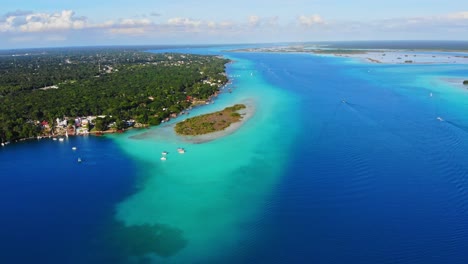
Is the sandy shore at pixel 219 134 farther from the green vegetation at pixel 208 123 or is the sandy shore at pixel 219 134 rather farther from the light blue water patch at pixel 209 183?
the light blue water patch at pixel 209 183

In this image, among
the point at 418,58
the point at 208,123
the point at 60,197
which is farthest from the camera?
the point at 418,58

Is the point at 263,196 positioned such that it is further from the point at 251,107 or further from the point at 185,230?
Result: the point at 251,107

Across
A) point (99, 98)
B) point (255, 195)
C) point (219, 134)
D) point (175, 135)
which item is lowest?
point (255, 195)

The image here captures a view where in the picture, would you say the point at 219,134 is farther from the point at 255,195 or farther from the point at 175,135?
the point at 255,195

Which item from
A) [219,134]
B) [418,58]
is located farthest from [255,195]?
[418,58]

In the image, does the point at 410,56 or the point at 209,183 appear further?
the point at 410,56

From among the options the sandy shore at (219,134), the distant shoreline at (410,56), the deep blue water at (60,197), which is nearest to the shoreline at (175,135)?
the sandy shore at (219,134)

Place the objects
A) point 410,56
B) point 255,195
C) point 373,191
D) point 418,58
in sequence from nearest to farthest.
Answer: point 255,195 < point 373,191 < point 418,58 < point 410,56
